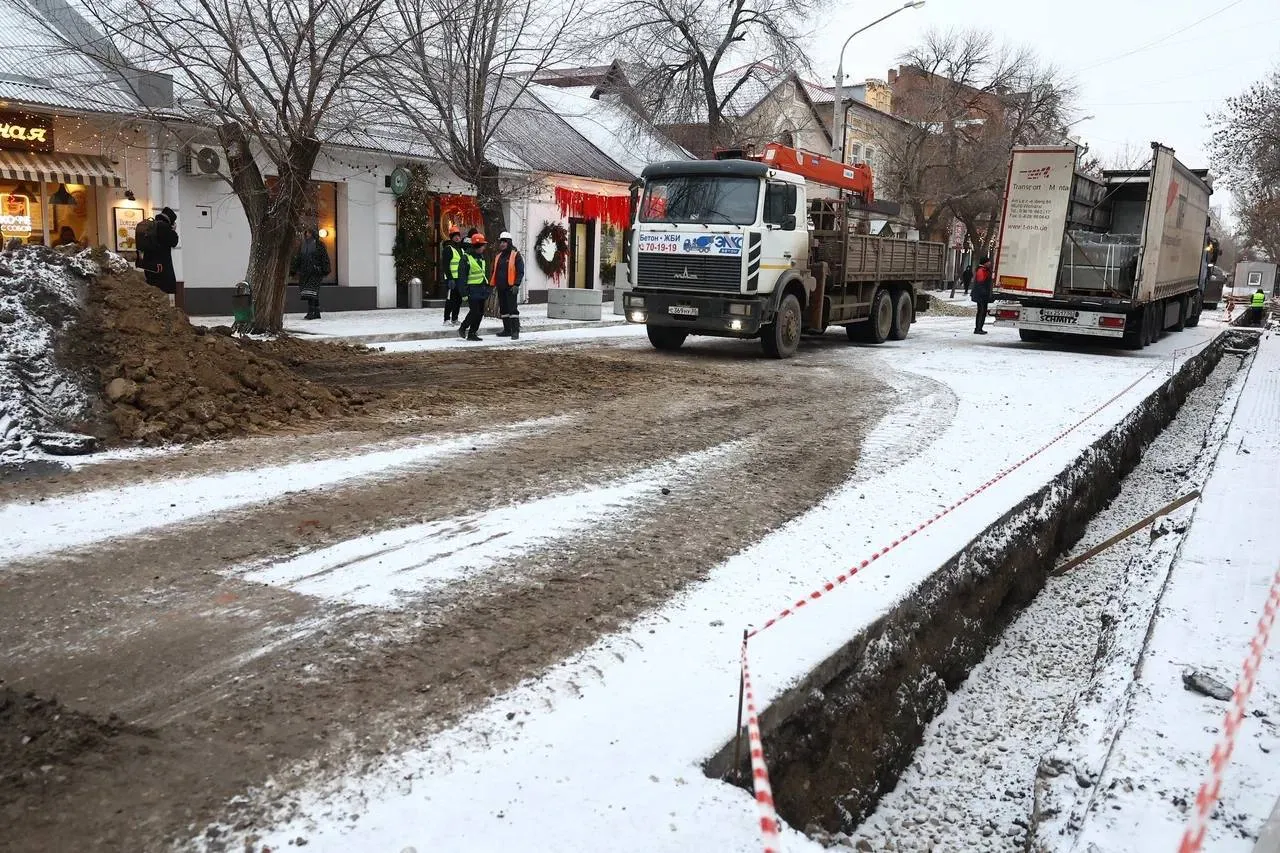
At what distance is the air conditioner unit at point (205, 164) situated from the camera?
18297mm

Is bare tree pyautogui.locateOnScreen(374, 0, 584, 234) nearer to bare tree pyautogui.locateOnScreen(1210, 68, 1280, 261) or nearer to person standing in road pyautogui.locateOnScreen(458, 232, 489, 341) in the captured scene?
person standing in road pyautogui.locateOnScreen(458, 232, 489, 341)

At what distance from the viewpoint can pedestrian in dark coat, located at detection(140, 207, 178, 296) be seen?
1402cm

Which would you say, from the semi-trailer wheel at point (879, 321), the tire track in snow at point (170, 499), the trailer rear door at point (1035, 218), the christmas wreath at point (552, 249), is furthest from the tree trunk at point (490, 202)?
the tire track in snow at point (170, 499)

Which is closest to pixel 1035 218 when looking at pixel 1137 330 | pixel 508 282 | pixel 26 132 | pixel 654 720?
pixel 1137 330

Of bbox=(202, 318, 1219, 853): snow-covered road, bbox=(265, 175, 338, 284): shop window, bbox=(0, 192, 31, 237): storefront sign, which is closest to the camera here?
bbox=(202, 318, 1219, 853): snow-covered road

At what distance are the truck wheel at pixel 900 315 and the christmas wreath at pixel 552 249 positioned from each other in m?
11.7

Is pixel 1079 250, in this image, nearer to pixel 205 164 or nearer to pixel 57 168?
pixel 205 164

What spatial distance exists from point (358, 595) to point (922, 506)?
378cm

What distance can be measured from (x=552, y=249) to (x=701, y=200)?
14.4m

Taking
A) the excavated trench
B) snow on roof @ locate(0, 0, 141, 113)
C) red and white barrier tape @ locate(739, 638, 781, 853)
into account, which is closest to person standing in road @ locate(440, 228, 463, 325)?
snow on roof @ locate(0, 0, 141, 113)

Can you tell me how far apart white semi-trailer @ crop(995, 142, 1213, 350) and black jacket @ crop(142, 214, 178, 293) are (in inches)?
560

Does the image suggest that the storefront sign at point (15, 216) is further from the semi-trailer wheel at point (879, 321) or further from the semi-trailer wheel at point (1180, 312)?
the semi-trailer wheel at point (1180, 312)

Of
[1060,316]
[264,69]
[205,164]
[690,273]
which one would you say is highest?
[264,69]

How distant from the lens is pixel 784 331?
15.1 meters
